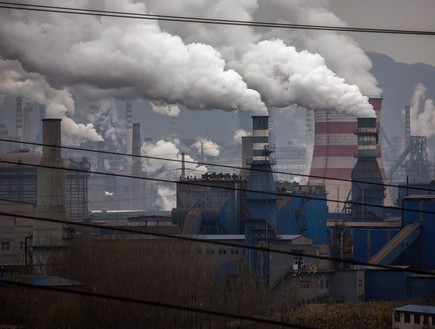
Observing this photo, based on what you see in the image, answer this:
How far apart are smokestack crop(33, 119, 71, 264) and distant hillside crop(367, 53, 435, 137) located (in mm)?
79418

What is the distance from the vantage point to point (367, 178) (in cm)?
4447

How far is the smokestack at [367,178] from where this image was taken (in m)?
43.3

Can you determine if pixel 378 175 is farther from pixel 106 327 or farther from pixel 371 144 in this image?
pixel 106 327

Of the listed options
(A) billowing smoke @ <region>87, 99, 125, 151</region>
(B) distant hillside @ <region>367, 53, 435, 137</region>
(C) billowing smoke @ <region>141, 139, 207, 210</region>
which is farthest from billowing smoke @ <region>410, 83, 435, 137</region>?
(A) billowing smoke @ <region>87, 99, 125, 151</region>

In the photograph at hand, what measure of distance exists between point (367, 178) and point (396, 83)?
101 metres

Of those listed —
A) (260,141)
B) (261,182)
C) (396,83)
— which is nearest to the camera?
(261,182)

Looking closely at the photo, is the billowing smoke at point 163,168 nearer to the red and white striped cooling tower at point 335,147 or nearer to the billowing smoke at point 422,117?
the billowing smoke at point 422,117

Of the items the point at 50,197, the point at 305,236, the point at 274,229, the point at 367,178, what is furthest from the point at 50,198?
the point at 367,178

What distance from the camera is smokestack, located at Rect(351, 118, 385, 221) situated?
4334 cm

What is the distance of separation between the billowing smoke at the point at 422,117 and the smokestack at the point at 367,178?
5588 cm

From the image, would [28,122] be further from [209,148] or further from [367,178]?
[367,178]

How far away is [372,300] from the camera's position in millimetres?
28344

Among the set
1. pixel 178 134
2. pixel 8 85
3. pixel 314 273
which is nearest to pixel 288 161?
pixel 178 134

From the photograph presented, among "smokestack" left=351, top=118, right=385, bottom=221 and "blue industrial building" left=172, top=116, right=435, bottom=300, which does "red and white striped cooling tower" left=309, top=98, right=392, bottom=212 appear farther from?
"blue industrial building" left=172, top=116, right=435, bottom=300
